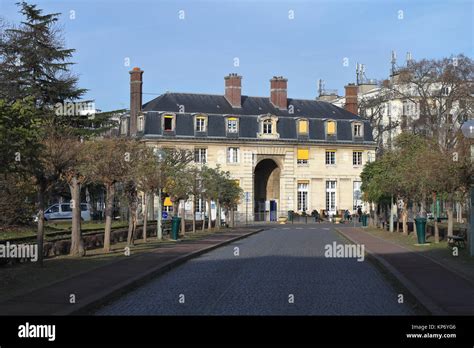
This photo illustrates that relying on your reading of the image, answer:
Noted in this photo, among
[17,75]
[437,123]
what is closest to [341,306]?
[17,75]

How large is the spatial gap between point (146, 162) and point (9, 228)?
682 cm

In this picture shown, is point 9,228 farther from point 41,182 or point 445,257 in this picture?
point 445,257

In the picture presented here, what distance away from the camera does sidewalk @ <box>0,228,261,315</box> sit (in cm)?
1356

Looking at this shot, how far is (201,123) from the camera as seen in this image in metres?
81.2

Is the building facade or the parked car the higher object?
the building facade

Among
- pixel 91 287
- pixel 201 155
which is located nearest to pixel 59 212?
pixel 201 155

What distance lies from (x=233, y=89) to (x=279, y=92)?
17.3 ft

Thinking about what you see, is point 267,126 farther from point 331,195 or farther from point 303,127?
point 331,195

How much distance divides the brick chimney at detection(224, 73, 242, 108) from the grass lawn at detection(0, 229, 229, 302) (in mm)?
57146

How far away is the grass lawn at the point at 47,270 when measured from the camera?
17.0 m

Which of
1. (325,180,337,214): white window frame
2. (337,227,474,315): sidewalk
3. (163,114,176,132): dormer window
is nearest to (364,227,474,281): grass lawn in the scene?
(337,227,474,315): sidewalk

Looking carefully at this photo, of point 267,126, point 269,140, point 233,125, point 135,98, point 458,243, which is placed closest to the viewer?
point 458,243

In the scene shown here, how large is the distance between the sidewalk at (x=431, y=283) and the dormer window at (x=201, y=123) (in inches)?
2132

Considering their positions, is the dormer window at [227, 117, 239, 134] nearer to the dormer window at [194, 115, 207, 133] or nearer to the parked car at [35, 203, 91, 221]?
the dormer window at [194, 115, 207, 133]
